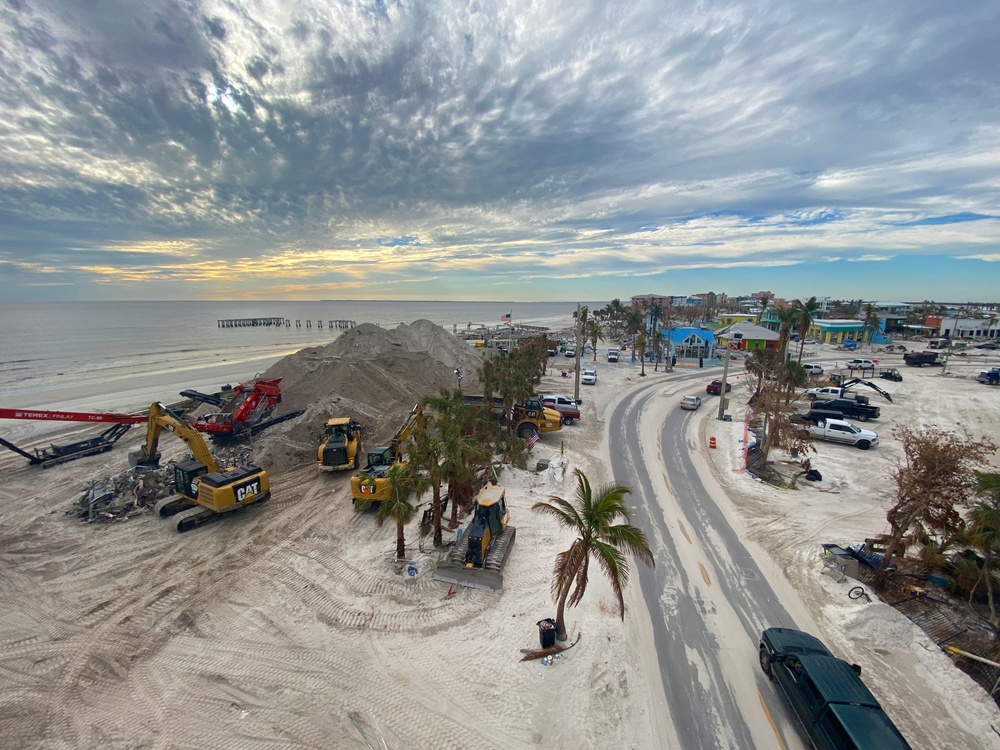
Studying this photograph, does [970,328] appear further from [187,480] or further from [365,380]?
[187,480]

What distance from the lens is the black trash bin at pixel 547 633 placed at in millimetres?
11125

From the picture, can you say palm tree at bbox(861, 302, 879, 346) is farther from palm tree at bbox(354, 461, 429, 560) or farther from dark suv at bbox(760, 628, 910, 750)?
palm tree at bbox(354, 461, 429, 560)

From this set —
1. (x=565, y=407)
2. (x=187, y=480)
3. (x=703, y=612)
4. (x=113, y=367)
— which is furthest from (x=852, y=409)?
(x=113, y=367)

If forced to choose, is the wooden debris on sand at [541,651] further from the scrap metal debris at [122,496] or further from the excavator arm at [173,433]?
the scrap metal debris at [122,496]

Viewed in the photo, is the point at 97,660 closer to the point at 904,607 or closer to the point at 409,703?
the point at 409,703

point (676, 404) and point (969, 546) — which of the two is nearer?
point (969, 546)

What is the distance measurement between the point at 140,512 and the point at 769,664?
24.7m

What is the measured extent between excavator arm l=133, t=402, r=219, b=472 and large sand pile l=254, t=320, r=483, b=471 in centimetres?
358

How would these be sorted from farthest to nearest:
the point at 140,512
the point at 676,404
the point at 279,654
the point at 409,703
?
the point at 676,404, the point at 140,512, the point at 279,654, the point at 409,703

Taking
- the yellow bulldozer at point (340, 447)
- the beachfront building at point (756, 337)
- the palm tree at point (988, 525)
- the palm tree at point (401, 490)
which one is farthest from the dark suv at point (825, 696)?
the beachfront building at point (756, 337)

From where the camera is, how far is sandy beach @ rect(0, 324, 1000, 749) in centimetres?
962

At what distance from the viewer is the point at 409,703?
10.1 metres

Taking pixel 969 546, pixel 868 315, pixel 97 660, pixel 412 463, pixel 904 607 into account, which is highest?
pixel 868 315

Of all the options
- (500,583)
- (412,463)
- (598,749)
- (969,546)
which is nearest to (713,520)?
(969,546)
